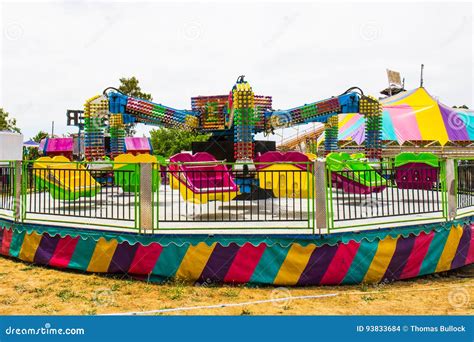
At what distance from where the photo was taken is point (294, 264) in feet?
20.3

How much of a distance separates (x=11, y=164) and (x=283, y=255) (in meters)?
6.06

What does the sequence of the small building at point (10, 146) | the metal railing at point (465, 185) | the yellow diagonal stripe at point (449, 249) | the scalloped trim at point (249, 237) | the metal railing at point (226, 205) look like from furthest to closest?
the small building at point (10, 146)
the metal railing at point (465, 185)
the yellow diagonal stripe at point (449, 249)
the metal railing at point (226, 205)
the scalloped trim at point (249, 237)

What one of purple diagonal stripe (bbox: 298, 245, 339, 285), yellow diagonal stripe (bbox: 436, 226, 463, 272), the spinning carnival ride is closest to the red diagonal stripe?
purple diagonal stripe (bbox: 298, 245, 339, 285)

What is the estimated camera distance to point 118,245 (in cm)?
652

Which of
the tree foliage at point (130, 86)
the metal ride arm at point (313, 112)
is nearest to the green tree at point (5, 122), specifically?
the tree foliage at point (130, 86)

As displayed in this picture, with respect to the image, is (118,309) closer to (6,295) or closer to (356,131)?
(6,295)

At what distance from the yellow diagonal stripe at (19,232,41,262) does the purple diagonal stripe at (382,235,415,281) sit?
6200mm

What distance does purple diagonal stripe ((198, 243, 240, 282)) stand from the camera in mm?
6176

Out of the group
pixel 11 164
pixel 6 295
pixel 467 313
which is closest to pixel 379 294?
pixel 467 313

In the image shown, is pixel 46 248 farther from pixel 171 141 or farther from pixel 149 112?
pixel 171 141

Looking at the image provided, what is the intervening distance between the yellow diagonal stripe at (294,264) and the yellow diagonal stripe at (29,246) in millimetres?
4461

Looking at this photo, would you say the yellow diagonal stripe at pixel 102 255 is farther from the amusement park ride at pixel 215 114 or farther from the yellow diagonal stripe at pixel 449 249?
the amusement park ride at pixel 215 114

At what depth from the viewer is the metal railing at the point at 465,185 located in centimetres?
812
